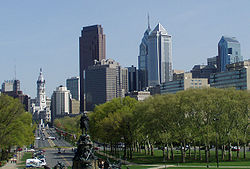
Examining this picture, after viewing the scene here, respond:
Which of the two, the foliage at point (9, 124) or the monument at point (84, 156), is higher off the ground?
the foliage at point (9, 124)

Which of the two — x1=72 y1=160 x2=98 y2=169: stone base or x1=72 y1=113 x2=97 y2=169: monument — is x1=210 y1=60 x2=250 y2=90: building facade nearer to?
x1=72 y1=113 x2=97 y2=169: monument

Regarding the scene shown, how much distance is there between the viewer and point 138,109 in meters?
95.0

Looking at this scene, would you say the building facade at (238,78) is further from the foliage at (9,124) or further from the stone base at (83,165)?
the stone base at (83,165)

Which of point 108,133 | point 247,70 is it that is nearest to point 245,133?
point 108,133

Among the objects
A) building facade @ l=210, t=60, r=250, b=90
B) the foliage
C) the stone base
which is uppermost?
building facade @ l=210, t=60, r=250, b=90

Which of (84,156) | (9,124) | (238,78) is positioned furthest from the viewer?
(238,78)

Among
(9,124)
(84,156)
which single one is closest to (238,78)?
(9,124)

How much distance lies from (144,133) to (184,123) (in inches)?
391

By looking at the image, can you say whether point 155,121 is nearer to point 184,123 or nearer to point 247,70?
point 184,123

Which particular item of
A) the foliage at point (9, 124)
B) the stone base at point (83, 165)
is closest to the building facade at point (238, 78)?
the foliage at point (9, 124)

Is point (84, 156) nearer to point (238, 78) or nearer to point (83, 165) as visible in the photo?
point (83, 165)

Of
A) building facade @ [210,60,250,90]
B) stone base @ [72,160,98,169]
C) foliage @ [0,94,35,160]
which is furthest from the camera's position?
building facade @ [210,60,250,90]

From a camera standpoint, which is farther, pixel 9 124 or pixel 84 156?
pixel 9 124

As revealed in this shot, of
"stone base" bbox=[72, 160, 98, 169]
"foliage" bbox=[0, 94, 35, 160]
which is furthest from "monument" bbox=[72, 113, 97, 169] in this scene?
"foliage" bbox=[0, 94, 35, 160]
